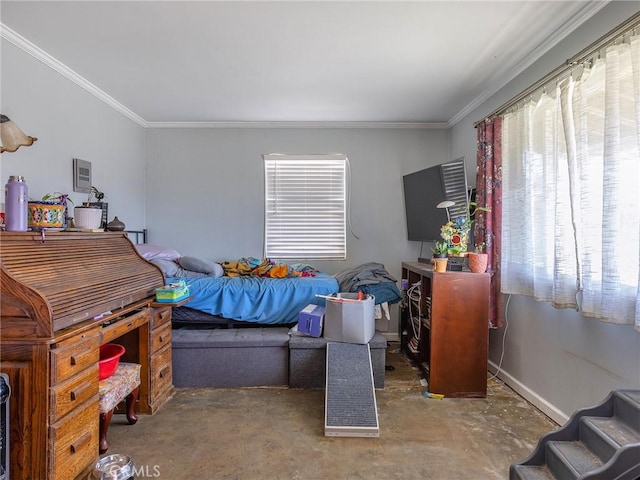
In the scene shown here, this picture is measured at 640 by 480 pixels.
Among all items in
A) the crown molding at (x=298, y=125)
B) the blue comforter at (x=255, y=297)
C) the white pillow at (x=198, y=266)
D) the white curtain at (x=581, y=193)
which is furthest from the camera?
the crown molding at (x=298, y=125)

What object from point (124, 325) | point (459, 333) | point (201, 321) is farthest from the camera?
point (201, 321)

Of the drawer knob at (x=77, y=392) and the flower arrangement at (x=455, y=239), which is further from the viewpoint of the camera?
the flower arrangement at (x=455, y=239)

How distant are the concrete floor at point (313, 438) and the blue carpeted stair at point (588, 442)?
0.26 m

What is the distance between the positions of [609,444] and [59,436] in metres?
2.18

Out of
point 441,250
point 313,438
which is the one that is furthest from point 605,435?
point 441,250

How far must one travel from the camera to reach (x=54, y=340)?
1.37 m

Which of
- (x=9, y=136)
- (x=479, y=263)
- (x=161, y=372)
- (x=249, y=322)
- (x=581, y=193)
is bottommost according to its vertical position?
(x=161, y=372)

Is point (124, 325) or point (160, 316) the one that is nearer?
point (124, 325)

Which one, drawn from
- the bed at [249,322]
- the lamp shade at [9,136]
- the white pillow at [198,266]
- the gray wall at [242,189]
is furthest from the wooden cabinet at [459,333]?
the lamp shade at [9,136]

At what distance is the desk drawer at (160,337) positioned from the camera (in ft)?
7.43

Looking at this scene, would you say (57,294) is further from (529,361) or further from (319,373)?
(529,361)

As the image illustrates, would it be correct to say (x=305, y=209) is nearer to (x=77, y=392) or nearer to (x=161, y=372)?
(x=161, y=372)

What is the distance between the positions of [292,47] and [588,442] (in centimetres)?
268

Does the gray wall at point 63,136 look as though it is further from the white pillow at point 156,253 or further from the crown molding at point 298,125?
the white pillow at point 156,253
